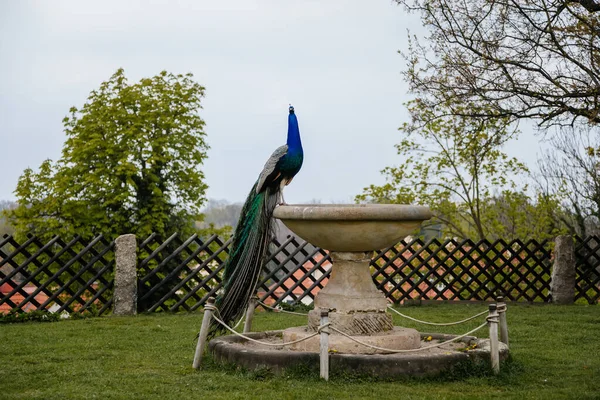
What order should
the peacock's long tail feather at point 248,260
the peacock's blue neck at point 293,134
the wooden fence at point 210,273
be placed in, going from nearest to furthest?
the peacock's long tail feather at point 248,260, the peacock's blue neck at point 293,134, the wooden fence at point 210,273

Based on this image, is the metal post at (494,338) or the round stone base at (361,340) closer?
the metal post at (494,338)

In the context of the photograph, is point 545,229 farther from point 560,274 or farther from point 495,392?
point 495,392

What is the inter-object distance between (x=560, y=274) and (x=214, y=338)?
8479 millimetres

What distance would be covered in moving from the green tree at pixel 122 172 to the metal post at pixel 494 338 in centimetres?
1047

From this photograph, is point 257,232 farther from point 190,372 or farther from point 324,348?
point 324,348

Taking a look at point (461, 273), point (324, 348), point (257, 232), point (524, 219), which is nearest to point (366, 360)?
point (324, 348)

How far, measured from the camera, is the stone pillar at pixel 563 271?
45.0 feet

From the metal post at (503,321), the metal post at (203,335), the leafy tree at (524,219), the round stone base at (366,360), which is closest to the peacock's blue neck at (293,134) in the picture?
the metal post at (203,335)

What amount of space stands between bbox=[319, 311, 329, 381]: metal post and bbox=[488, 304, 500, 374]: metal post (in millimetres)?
1398

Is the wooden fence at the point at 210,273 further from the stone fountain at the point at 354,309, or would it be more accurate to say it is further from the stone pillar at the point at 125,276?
the stone fountain at the point at 354,309

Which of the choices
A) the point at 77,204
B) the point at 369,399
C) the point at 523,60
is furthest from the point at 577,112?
the point at 77,204

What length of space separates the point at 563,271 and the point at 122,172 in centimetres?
903

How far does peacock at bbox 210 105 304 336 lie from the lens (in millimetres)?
7387

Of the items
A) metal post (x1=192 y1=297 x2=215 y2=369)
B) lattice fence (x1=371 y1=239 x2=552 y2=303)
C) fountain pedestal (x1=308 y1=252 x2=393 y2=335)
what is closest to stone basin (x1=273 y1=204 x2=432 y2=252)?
fountain pedestal (x1=308 y1=252 x2=393 y2=335)
